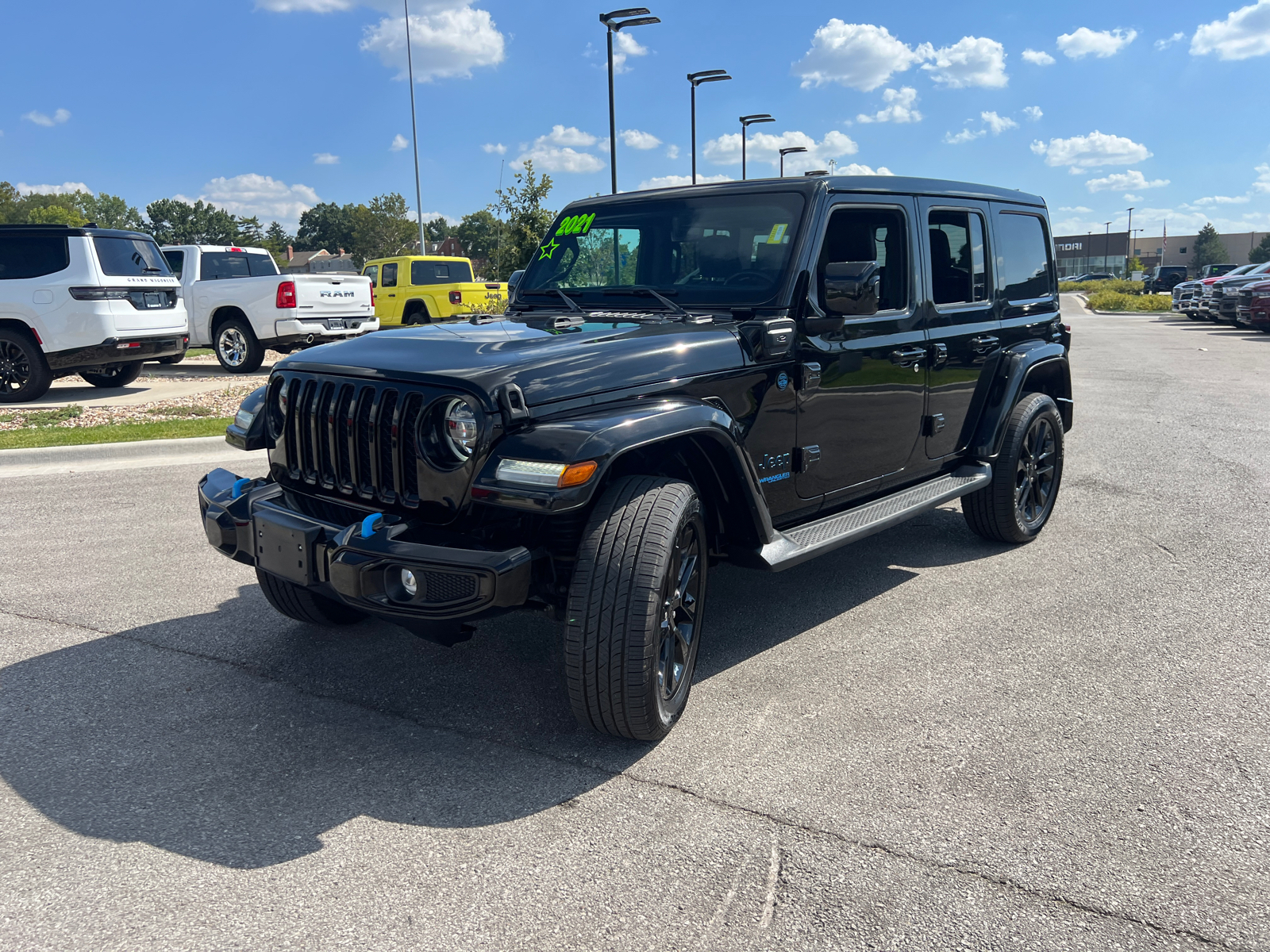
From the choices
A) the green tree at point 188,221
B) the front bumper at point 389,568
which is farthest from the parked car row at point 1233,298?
the green tree at point 188,221

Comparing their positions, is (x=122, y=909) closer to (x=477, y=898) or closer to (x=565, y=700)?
(x=477, y=898)

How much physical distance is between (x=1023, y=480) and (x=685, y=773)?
3.42 metres

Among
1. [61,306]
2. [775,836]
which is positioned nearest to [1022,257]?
[775,836]

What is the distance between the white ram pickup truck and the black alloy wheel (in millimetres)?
11898

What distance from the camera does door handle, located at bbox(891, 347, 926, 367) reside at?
4.48 meters

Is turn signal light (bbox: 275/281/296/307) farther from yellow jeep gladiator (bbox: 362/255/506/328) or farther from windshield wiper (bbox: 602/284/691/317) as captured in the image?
windshield wiper (bbox: 602/284/691/317)

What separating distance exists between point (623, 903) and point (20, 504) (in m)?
6.06

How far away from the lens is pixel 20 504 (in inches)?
264

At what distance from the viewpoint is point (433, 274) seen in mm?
19625

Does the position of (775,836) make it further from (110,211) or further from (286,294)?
(110,211)

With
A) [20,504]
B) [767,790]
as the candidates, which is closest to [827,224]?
[767,790]

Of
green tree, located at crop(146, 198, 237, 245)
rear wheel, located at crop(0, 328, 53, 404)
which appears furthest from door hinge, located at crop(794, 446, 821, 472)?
green tree, located at crop(146, 198, 237, 245)

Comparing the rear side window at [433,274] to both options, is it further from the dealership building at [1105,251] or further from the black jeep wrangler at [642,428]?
the dealership building at [1105,251]

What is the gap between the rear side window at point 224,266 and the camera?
14.6 meters
